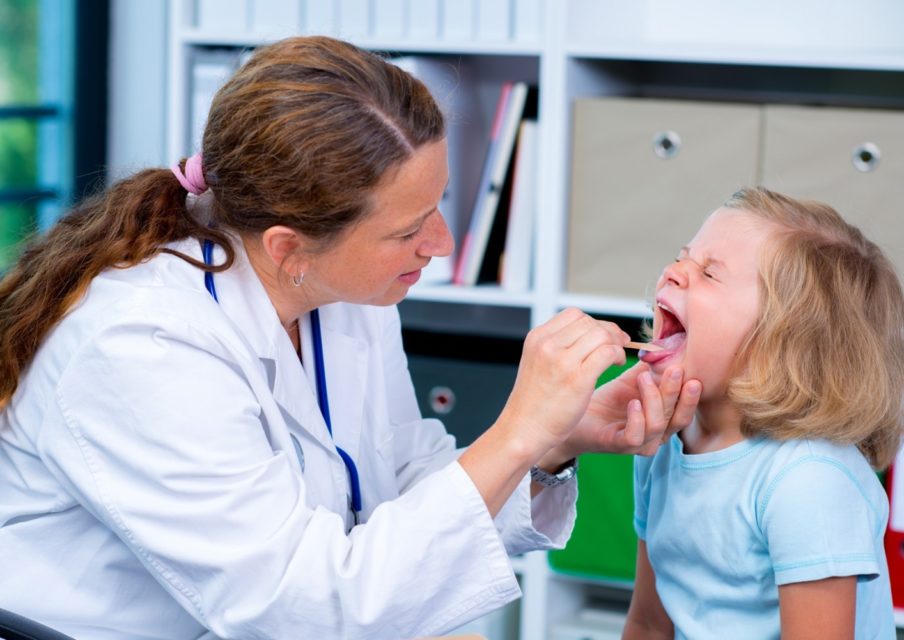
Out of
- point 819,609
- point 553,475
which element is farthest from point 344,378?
point 819,609

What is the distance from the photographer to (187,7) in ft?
7.66

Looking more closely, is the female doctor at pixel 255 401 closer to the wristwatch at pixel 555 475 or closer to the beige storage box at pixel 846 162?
the wristwatch at pixel 555 475

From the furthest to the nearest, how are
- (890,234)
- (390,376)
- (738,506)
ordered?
(890,234) < (390,376) < (738,506)

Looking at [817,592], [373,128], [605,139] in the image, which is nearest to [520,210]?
[605,139]

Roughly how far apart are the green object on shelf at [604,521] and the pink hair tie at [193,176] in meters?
0.92

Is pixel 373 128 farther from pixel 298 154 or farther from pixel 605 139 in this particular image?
pixel 605 139

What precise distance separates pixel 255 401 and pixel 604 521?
3.38 feet

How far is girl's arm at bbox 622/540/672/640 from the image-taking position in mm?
1428

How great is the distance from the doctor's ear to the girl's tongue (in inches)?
15.0

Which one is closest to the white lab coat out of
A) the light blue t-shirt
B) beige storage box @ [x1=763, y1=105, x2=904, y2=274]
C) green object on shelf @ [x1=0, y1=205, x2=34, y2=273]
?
the light blue t-shirt

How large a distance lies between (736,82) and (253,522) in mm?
1542

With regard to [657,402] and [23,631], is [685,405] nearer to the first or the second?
[657,402]

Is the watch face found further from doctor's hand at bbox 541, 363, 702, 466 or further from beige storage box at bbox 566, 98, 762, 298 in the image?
beige storage box at bbox 566, 98, 762, 298

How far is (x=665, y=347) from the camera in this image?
1337 millimetres
